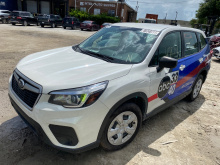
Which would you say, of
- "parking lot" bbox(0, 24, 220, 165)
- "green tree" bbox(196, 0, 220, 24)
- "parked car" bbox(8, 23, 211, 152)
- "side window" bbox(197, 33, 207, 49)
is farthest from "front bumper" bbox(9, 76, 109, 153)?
"green tree" bbox(196, 0, 220, 24)

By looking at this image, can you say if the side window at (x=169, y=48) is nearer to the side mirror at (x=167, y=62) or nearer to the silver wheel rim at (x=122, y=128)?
the side mirror at (x=167, y=62)

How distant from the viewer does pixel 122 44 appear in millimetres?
3088

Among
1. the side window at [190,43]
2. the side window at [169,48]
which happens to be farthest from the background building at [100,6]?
the side window at [169,48]

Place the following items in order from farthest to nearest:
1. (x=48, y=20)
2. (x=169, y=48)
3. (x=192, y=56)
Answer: (x=48, y=20) < (x=192, y=56) < (x=169, y=48)

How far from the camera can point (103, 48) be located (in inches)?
126

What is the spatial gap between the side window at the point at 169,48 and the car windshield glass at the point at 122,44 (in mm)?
166

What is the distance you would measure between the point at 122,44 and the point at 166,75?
868mm

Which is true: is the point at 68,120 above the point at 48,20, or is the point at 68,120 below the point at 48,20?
below

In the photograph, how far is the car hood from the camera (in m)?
2.10

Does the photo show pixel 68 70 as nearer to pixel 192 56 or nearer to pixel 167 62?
pixel 167 62

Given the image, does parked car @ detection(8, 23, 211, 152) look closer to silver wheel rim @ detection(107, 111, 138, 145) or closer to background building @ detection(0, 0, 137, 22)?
silver wheel rim @ detection(107, 111, 138, 145)

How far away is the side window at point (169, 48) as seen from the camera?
2895mm

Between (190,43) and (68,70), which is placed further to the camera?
(190,43)

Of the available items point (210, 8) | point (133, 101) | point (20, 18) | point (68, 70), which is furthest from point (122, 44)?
point (210, 8)
